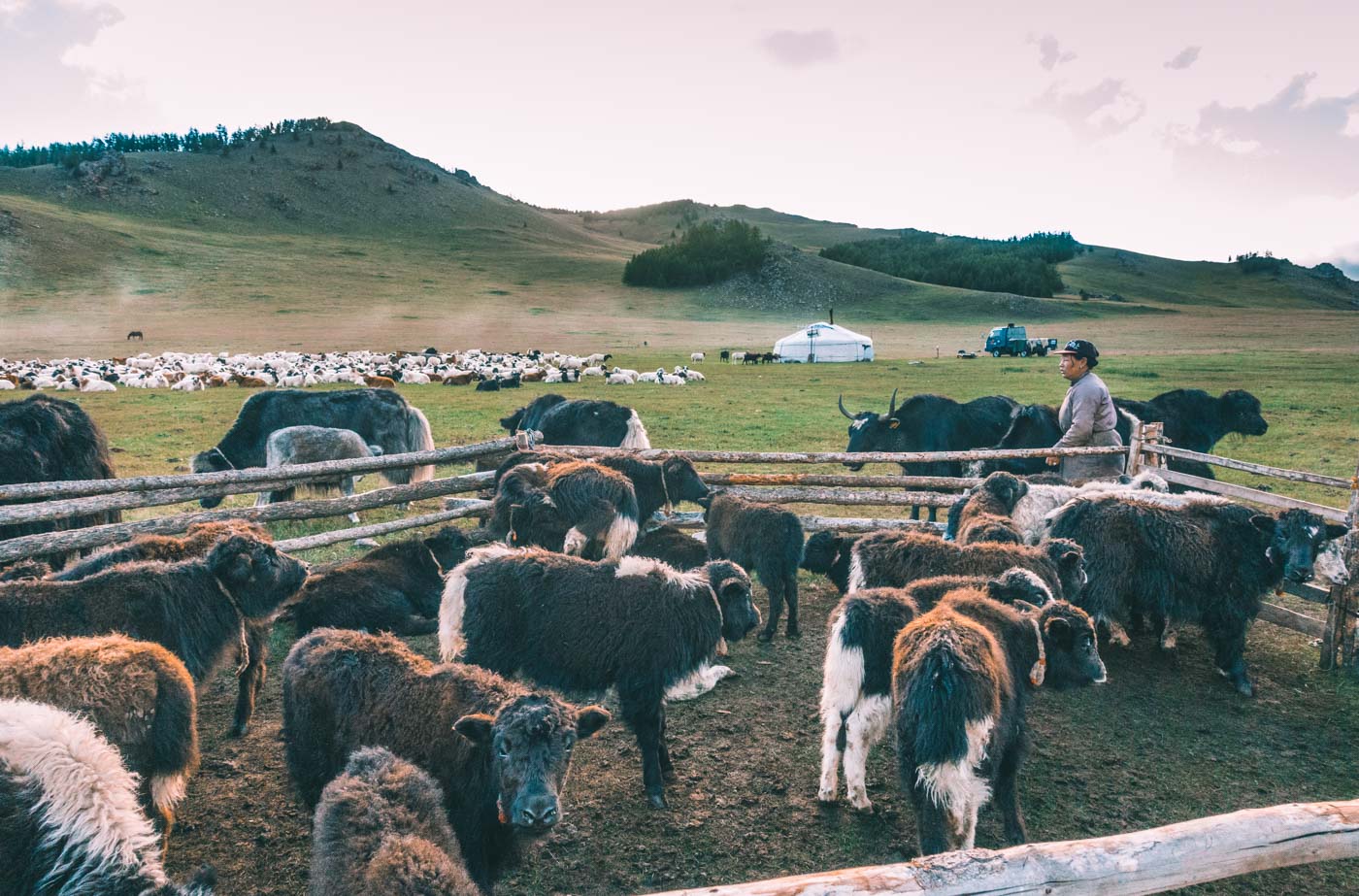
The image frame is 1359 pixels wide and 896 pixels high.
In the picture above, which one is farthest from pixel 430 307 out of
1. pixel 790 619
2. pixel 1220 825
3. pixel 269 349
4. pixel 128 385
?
pixel 1220 825

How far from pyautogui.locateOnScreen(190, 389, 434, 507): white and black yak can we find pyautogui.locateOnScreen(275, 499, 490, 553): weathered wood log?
2.56 metres

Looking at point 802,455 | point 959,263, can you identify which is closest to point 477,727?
point 802,455

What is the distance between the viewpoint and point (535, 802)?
3.79 m

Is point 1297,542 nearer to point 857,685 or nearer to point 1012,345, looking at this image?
point 857,685

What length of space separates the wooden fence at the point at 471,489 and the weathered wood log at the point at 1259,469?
0.02 metres

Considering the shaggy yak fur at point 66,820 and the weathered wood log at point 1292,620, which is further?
the weathered wood log at point 1292,620

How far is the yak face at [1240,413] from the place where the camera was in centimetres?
1385

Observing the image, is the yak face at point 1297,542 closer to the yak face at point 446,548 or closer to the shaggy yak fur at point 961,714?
the shaggy yak fur at point 961,714

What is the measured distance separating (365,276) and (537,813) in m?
96.9

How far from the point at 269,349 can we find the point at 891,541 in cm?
5317

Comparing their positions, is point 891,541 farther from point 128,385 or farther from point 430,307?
point 430,307

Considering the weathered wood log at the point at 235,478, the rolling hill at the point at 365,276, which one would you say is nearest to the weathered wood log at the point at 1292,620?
the weathered wood log at the point at 235,478

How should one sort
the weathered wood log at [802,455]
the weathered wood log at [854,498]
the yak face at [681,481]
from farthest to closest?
1. the weathered wood log at [854,498]
2. the weathered wood log at [802,455]
3. the yak face at [681,481]

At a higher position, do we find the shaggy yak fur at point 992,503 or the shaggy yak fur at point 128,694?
the shaggy yak fur at point 992,503
